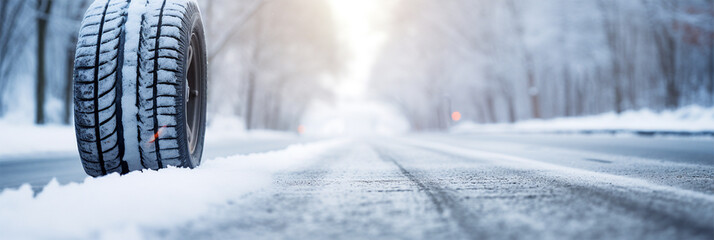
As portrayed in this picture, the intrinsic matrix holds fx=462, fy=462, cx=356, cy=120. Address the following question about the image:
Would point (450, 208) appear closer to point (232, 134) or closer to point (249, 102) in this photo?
point (232, 134)

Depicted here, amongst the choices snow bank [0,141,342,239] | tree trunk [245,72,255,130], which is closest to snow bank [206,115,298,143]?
tree trunk [245,72,255,130]

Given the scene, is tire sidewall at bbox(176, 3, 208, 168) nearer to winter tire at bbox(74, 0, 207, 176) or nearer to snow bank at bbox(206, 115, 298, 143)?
winter tire at bbox(74, 0, 207, 176)

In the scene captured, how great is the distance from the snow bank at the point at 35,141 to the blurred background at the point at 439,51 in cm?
365

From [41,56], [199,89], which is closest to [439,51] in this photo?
[41,56]

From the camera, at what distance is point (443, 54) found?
33500 mm

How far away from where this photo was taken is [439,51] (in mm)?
32625

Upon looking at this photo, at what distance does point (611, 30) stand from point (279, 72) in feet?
60.9

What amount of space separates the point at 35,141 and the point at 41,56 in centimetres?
524

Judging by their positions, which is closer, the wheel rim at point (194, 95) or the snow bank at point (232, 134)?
the wheel rim at point (194, 95)

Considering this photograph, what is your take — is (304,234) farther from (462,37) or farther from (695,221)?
(462,37)

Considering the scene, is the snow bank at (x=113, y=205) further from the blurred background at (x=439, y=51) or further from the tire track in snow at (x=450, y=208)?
the blurred background at (x=439, y=51)

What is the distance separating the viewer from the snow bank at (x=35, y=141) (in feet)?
23.1

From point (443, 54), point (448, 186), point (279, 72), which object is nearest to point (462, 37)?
point (443, 54)

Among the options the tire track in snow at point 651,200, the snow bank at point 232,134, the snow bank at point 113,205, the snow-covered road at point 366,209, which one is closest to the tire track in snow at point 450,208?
the snow-covered road at point 366,209
